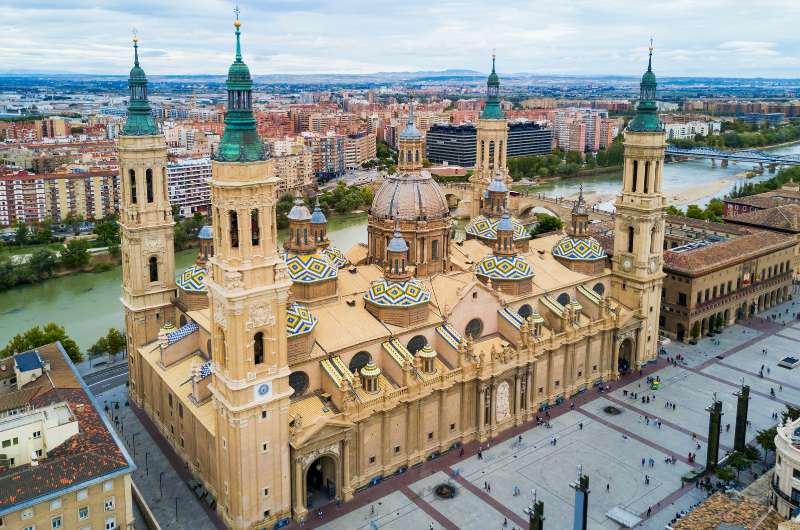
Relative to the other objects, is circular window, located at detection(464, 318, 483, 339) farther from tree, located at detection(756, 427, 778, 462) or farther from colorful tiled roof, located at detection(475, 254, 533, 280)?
tree, located at detection(756, 427, 778, 462)

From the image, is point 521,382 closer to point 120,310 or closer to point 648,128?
point 648,128

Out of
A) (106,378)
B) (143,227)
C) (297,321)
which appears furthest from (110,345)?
(297,321)

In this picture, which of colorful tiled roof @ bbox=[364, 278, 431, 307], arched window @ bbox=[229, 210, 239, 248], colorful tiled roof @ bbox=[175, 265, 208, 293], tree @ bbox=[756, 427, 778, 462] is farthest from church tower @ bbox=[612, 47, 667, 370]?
arched window @ bbox=[229, 210, 239, 248]

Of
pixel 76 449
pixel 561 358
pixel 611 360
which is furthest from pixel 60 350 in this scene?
pixel 611 360

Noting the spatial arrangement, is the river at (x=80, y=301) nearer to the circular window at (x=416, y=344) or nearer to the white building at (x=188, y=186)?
the white building at (x=188, y=186)

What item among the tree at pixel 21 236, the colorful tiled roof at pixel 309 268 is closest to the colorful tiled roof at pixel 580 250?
the colorful tiled roof at pixel 309 268

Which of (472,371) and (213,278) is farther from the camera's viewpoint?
(472,371)

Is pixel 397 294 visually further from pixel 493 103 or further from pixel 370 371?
pixel 493 103
